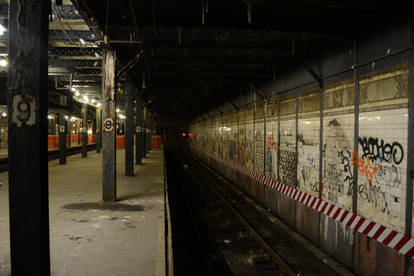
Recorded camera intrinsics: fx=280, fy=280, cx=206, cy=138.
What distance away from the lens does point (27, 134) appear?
2.86 meters

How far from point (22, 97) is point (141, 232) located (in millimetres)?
3784

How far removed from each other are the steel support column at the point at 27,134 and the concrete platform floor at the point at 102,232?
1.27m

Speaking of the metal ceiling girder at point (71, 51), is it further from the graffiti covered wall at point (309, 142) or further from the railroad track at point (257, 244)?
the graffiti covered wall at point (309, 142)

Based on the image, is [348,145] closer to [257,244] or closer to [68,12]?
[257,244]

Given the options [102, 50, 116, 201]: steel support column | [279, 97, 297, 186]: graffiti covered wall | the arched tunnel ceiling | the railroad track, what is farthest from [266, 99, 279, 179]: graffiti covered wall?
[102, 50, 116, 201]: steel support column

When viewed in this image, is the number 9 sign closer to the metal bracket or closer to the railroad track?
the railroad track

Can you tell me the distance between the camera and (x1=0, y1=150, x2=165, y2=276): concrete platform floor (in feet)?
13.9

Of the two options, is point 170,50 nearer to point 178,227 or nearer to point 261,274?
point 178,227

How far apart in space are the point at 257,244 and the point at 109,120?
208 inches

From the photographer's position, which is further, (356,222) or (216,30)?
(216,30)

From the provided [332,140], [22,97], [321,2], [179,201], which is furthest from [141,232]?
[179,201]

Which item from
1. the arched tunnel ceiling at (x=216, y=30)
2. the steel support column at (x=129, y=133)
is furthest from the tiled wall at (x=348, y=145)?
the steel support column at (x=129, y=133)

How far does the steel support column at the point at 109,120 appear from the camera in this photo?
25.7 feet

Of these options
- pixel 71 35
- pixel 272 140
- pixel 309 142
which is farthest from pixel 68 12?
pixel 272 140
